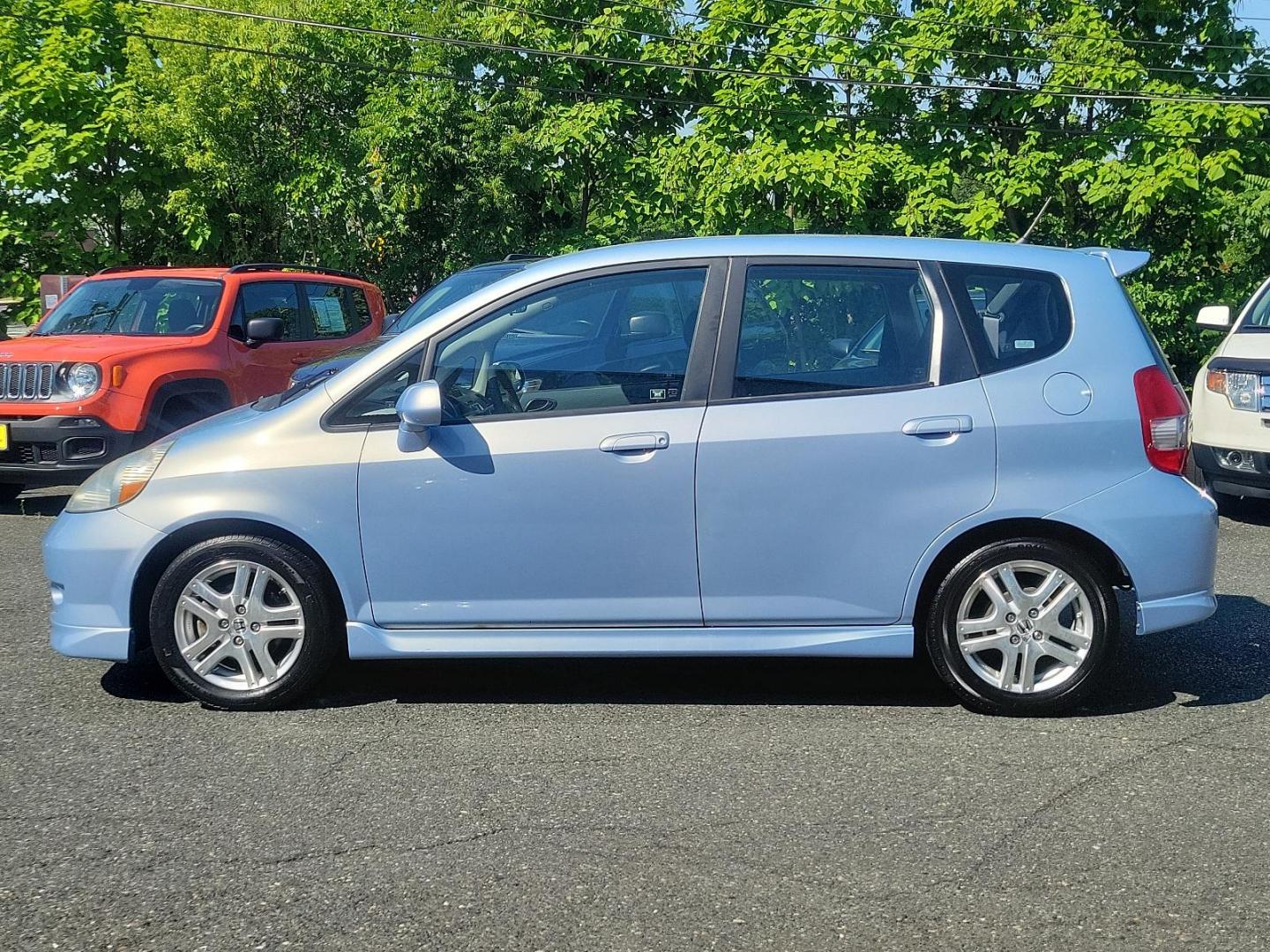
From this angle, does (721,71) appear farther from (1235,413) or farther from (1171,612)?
(1171,612)

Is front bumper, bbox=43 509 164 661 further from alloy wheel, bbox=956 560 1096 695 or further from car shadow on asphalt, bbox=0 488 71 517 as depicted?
car shadow on asphalt, bbox=0 488 71 517

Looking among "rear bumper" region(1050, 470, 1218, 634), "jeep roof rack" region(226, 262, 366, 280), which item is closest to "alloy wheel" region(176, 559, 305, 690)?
"rear bumper" region(1050, 470, 1218, 634)

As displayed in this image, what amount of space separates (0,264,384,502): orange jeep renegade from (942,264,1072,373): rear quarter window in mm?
6511

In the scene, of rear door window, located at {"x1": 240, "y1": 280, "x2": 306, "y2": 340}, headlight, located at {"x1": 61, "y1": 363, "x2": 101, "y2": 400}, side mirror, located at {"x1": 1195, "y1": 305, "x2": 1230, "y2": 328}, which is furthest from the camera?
rear door window, located at {"x1": 240, "y1": 280, "x2": 306, "y2": 340}

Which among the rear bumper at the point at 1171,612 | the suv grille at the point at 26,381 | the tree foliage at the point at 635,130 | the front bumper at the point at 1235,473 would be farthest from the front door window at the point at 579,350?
the tree foliage at the point at 635,130

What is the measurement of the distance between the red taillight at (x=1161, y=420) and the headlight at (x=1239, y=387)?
4491mm

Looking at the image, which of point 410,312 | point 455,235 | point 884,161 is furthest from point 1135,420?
point 455,235

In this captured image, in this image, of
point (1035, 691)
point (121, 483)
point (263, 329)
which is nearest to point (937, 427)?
point (1035, 691)

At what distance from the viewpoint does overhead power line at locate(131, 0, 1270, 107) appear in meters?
21.9

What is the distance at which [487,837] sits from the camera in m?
3.82

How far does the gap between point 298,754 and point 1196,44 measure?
22757mm

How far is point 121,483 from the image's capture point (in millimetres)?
5004

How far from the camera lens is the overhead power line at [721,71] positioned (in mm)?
21891

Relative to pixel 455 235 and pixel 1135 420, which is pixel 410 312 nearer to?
pixel 1135 420
